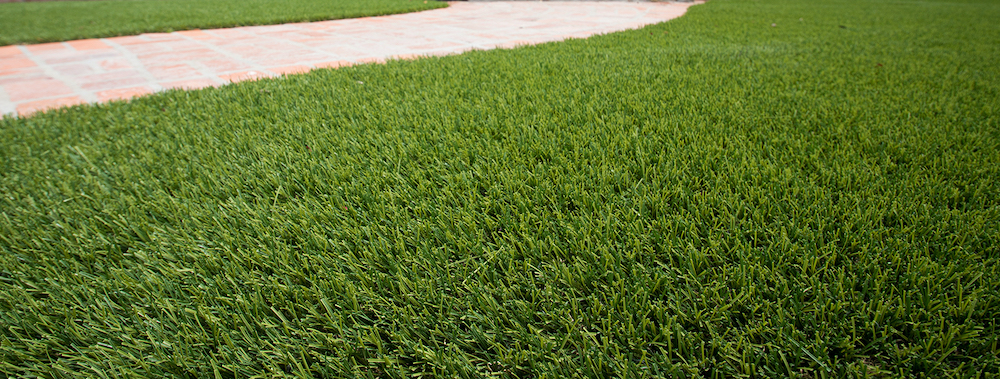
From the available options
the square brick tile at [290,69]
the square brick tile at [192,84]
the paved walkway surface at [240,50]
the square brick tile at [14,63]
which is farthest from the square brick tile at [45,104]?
the square brick tile at [14,63]

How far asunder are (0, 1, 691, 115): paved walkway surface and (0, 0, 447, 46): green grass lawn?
0.31m

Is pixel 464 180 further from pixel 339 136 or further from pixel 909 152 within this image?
pixel 909 152

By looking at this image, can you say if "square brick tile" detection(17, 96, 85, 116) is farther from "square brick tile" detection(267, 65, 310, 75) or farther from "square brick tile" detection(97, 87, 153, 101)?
"square brick tile" detection(267, 65, 310, 75)

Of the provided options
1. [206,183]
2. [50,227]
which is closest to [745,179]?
[206,183]

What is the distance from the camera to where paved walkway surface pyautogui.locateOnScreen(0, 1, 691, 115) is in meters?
3.92

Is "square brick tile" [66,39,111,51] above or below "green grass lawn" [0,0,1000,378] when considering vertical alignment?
above

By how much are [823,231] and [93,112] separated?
4031 millimetres

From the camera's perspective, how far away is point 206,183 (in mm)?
2027

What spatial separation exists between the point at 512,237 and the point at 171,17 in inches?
333

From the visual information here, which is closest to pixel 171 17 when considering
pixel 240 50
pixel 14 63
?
pixel 14 63

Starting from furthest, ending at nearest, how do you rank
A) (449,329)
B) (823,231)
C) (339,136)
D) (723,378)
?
(339,136) < (823,231) < (449,329) < (723,378)

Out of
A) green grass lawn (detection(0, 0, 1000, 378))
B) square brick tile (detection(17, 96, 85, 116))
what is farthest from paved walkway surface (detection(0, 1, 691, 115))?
green grass lawn (detection(0, 0, 1000, 378))

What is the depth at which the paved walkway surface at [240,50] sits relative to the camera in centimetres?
392

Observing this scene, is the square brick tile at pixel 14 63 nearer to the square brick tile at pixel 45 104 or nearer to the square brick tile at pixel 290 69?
the square brick tile at pixel 45 104
